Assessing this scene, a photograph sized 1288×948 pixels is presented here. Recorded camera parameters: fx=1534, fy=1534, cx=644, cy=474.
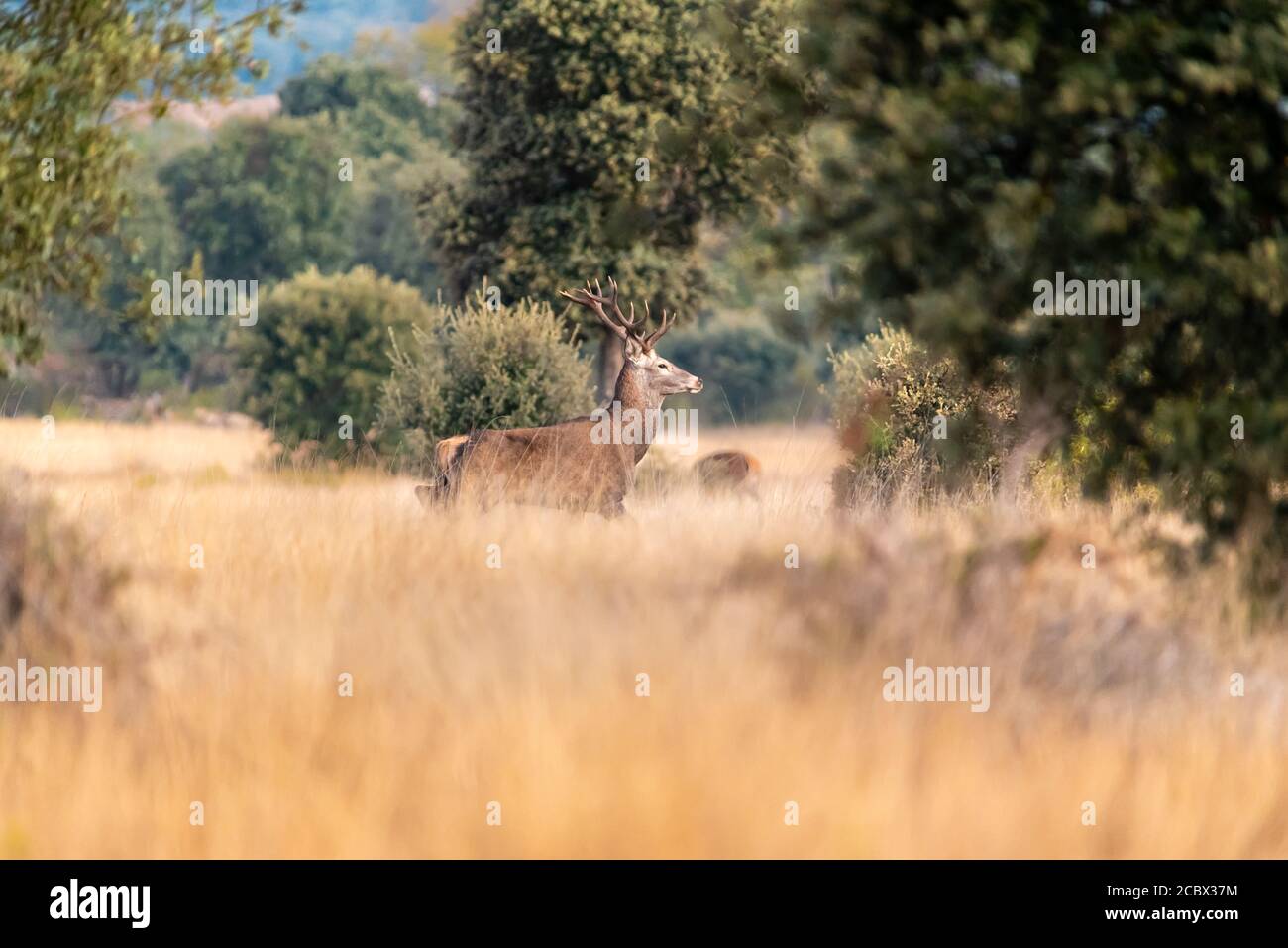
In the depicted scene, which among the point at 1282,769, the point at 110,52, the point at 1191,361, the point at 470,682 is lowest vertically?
the point at 1282,769

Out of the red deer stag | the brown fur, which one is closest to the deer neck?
the red deer stag

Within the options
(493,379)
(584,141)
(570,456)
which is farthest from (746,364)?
(570,456)

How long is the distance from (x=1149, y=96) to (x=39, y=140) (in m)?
8.00

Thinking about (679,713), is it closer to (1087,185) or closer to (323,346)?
(1087,185)

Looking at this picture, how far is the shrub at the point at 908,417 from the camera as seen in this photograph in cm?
1673

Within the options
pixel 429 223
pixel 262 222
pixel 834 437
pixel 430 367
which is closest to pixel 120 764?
pixel 834 437

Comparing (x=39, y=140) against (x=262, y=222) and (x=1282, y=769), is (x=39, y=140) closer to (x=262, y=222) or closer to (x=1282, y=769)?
(x=1282, y=769)

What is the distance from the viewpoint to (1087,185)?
27.8 ft

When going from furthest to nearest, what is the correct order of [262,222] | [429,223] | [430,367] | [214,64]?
1. [262,222]
2. [429,223]
3. [430,367]
4. [214,64]

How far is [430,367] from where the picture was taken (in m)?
23.3

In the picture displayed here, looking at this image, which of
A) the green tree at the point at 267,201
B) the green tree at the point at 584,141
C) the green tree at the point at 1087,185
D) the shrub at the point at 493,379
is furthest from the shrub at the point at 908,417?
the green tree at the point at 267,201

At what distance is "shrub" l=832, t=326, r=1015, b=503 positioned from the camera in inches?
659

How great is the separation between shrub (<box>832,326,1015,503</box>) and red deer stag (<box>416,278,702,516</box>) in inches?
87.4

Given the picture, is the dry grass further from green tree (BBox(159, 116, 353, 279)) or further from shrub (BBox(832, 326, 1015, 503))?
green tree (BBox(159, 116, 353, 279))
